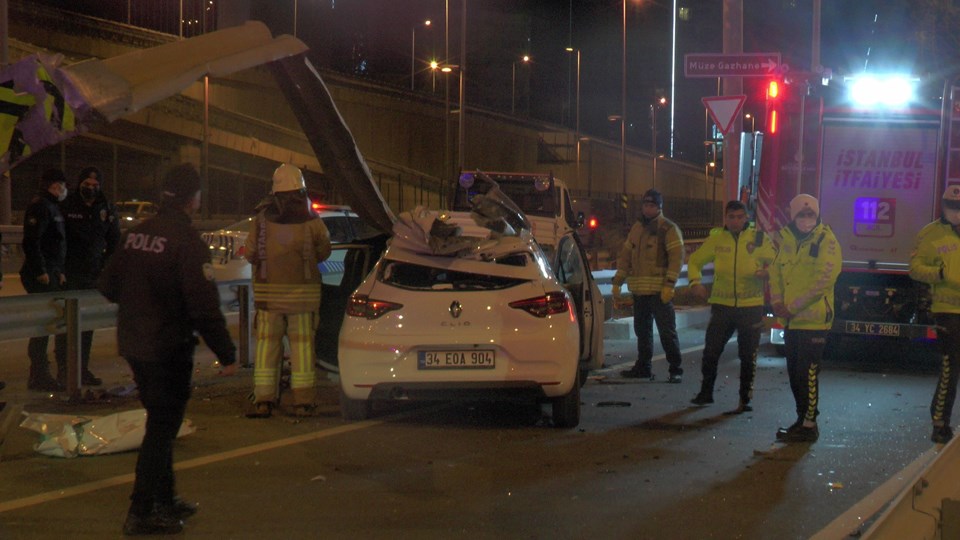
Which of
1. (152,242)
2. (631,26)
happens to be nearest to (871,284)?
(152,242)

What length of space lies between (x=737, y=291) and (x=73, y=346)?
213 inches

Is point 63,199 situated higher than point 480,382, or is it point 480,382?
point 63,199

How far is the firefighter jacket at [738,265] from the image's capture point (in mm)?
9914

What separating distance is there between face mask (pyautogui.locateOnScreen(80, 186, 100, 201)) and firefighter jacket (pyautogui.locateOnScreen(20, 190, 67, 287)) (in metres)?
0.27

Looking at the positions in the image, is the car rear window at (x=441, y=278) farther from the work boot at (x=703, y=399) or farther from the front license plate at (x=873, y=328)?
the front license plate at (x=873, y=328)

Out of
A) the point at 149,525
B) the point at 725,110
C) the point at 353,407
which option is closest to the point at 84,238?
the point at 353,407

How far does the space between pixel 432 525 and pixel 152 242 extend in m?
2.00

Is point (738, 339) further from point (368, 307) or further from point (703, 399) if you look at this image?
point (368, 307)

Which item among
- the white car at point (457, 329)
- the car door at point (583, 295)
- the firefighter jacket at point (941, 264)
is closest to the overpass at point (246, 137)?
the car door at point (583, 295)

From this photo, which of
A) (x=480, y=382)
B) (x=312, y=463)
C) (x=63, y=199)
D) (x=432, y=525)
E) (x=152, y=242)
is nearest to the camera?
(x=152, y=242)

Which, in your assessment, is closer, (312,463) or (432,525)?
(432,525)

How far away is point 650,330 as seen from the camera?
11695mm

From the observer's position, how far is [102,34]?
44.3 meters

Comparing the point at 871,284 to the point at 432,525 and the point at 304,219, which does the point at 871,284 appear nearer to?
the point at 304,219
